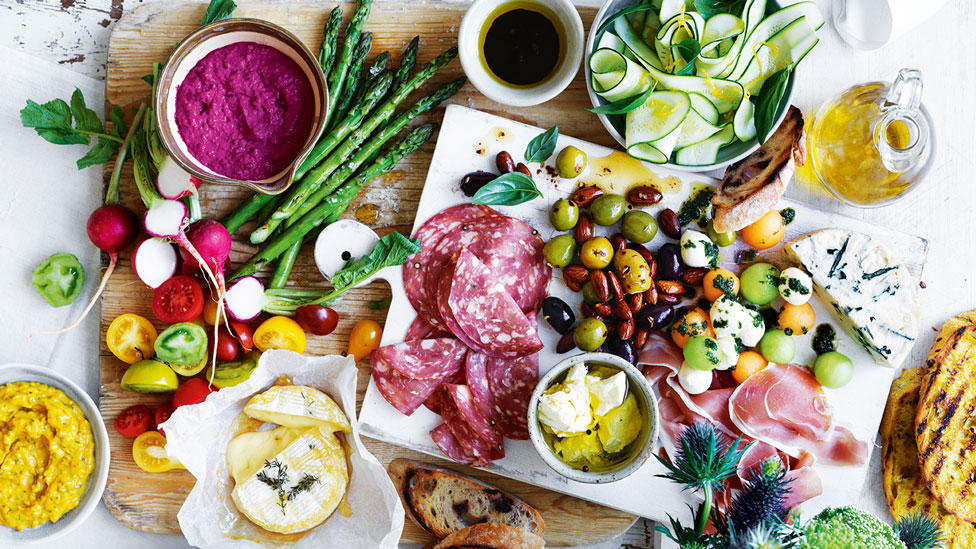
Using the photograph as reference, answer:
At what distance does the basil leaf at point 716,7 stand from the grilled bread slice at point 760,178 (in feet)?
1.15

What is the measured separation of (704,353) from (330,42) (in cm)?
141

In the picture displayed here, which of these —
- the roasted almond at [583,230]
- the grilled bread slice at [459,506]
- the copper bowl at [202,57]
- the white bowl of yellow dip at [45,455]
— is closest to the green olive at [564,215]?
the roasted almond at [583,230]

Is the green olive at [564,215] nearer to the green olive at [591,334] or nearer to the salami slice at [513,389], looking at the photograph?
the green olive at [591,334]

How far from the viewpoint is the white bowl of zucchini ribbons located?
176cm

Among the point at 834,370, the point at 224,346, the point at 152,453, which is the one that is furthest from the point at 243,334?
the point at 834,370

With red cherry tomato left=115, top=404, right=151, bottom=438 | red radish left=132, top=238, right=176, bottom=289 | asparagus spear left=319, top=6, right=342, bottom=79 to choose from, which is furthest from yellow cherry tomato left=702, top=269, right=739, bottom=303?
red cherry tomato left=115, top=404, right=151, bottom=438

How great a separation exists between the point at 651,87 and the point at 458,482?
126 centimetres

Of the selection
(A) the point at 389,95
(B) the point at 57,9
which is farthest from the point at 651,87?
(B) the point at 57,9

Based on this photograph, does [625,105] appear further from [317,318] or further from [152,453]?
[152,453]

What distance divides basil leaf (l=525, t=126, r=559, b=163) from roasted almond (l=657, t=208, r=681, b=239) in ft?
1.25

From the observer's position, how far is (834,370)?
1.91 metres

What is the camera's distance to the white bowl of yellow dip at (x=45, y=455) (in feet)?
6.03

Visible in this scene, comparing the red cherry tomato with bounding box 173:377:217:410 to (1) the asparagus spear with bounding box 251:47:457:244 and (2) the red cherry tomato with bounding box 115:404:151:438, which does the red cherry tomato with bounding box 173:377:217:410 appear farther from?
(1) the asparagus spear with bounding box 251:47:457:244

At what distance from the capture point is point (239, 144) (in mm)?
1809
